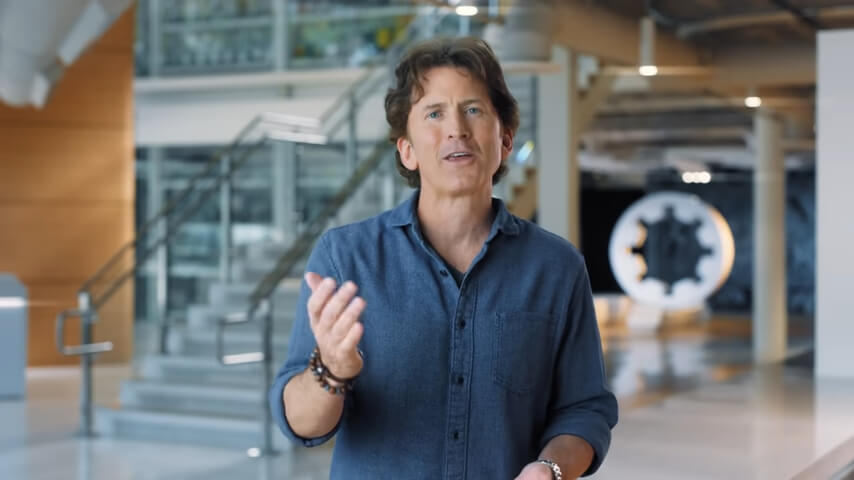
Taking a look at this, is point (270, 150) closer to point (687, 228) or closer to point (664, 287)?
point (664, 287)

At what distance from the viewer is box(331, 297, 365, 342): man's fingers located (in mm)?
1498

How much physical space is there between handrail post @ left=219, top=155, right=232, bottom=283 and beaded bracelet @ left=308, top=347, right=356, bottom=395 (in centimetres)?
822

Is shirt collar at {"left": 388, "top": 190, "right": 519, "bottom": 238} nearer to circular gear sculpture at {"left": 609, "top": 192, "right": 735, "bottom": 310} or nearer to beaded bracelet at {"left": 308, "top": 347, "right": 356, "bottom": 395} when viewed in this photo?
beaded bracelet at {"left": 308, "top": 347, "right": 356, "bottom": 395}

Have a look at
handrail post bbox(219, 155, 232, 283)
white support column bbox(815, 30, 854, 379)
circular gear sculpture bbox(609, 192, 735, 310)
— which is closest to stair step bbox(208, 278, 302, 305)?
handrail post bbox(219, 155, 232, 283)

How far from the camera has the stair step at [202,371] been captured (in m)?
8.62

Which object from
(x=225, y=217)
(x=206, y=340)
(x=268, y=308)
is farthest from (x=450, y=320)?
(x=225, y=217)

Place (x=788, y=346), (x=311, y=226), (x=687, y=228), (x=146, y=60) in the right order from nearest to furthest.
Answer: (x=311, y=226)
(x=788, y=346)
(x=146, y=60)
(x=687, y=228)

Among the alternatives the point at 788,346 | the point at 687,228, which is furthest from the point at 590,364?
the point at 687,228

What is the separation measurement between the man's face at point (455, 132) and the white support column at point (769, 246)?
1292 cm

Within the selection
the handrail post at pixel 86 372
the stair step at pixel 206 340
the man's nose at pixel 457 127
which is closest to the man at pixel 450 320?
the man's nose at pixel 457 127

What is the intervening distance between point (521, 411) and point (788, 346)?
1484 cm

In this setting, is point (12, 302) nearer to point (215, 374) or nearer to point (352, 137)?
point (215, 374)

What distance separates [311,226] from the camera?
860 centimetres

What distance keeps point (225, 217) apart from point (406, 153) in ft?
26.9
